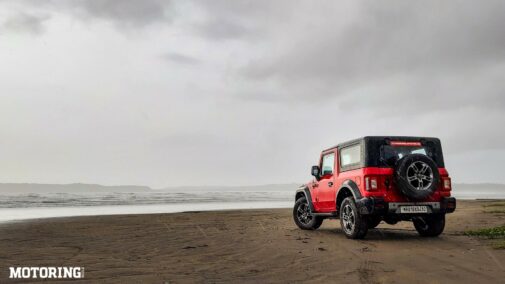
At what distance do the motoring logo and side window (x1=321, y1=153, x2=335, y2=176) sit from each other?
6468 millimetres

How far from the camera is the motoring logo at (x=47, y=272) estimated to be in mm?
5371

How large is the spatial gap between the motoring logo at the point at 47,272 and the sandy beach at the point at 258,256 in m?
0.12

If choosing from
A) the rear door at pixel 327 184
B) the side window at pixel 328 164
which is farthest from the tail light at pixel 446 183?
the side window at pixel 328 164

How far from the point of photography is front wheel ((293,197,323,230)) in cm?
1134

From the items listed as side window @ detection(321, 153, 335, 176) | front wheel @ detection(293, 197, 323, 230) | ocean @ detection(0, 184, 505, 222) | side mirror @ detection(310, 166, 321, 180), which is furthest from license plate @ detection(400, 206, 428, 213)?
ocean @ detection(0, 184, 505, 222)

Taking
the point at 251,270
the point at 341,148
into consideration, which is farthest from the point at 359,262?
the point at 341,148

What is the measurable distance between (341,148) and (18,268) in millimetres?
7009

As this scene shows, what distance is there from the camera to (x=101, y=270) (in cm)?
573

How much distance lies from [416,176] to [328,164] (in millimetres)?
2633

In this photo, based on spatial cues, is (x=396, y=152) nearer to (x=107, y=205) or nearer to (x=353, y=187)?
(x=353, y=187)

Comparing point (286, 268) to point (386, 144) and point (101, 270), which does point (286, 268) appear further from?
point (386, 144)

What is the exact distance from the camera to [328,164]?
35.4 ft

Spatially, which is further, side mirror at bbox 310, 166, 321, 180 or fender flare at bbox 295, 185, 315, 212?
fender flare at bbox 295, 185, 315, 212

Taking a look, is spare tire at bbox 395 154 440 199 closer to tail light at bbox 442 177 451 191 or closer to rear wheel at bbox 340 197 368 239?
tail light at bbox 442 177 451 191
